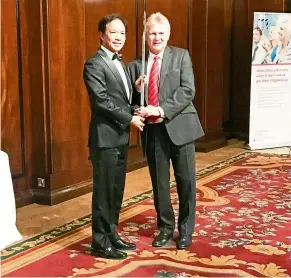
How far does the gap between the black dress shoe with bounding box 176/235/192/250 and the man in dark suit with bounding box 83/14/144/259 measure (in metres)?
0.36

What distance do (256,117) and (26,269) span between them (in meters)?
4.72

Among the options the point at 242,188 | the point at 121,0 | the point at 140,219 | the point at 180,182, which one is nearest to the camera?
the point at 180,182

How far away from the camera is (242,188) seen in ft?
17.9

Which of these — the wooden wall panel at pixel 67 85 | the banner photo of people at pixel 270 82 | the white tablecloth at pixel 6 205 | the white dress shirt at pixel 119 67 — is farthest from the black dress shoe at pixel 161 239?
the banner photo of people at pixel 270 82

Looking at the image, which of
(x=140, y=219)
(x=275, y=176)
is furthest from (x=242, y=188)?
(x=140, y=219)

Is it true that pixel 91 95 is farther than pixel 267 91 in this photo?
No

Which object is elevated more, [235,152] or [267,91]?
[267,91]

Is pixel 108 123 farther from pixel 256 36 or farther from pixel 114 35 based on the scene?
pixel 256 36

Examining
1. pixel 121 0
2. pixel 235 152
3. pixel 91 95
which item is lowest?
pixel 235 152

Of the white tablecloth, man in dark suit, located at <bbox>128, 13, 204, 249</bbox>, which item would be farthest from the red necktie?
the white tablecloth

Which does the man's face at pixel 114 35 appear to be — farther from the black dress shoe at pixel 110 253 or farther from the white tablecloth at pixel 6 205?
the black dress shoe at pixel 110 253

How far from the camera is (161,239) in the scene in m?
3.82

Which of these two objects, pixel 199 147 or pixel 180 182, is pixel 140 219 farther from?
pixel 199 147

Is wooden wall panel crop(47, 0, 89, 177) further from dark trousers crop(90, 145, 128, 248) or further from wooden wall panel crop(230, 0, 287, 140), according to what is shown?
wooden wall panel crop(230, 0, 287, 140)
